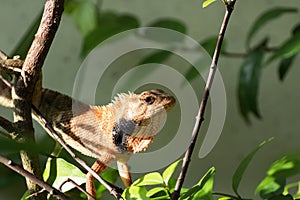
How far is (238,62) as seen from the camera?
159cm

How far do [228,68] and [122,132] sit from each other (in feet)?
3.25

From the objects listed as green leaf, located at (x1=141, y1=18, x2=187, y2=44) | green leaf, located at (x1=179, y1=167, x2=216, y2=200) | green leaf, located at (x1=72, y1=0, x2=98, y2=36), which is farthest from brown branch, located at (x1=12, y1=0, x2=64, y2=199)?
green leaf, located at (x1=72, y1=0, x2=98, y2=36)

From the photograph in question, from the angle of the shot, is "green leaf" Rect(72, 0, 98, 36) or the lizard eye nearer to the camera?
the lizard eye

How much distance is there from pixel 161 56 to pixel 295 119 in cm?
74

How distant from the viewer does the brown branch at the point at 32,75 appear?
497 millimetres

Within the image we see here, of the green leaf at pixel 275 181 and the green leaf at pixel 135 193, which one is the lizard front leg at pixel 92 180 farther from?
the green leaf at pixel 275 181

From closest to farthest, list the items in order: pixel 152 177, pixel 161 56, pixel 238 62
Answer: pixel 152 177 → pixel 161 56 → pixel 238 62

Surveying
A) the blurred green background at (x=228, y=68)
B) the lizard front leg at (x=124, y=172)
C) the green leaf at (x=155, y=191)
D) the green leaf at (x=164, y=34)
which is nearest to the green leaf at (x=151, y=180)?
the green leaf at (x=155, y=191)

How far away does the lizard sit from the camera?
2.04ft

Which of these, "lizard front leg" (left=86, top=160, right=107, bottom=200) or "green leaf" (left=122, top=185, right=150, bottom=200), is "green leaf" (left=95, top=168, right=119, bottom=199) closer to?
"lizard front leg" (left=86, top=160, right=107, bottom=200)

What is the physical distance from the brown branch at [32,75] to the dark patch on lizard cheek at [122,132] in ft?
0.35

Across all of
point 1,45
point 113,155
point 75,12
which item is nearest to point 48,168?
point 113,155

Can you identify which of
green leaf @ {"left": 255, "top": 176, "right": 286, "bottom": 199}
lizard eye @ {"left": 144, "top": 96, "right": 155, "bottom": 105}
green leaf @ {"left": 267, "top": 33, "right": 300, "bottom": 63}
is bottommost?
green leaf @ {"left": 255, "top": 176, "right": 286, "bottom": 199}

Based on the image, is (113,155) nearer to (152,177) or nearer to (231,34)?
(152,177)
